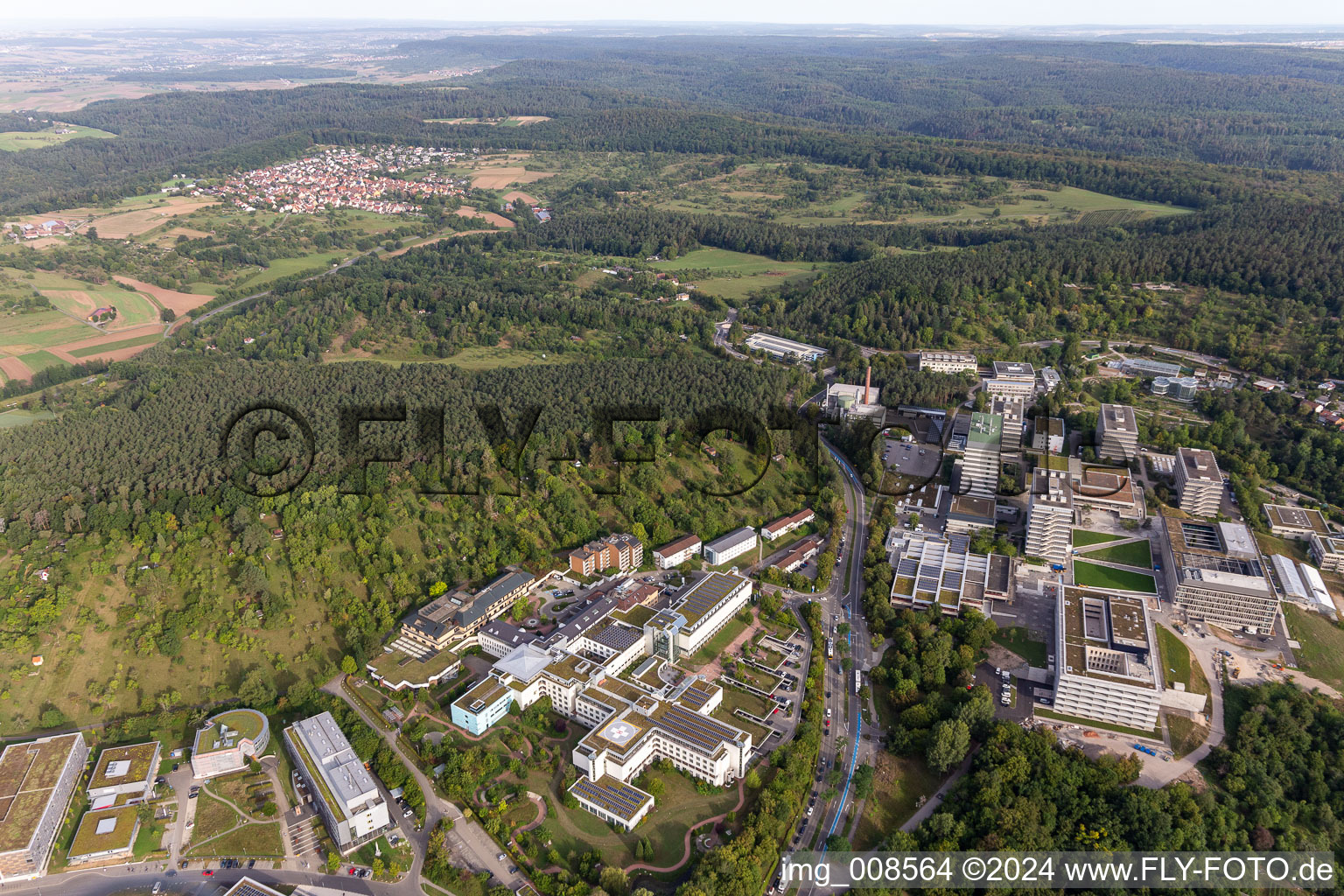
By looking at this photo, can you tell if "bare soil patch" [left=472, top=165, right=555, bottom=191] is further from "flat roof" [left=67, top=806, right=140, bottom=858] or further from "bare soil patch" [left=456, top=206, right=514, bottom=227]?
"flat roof" [left=67, top=806, right=140, bottom=858]

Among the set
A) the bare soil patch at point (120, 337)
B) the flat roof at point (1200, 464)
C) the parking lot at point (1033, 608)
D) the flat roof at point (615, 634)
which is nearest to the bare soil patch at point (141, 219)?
the bare soil patch at point (120, 337)

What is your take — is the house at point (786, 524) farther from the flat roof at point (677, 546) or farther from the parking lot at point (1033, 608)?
the parking lot at point (1033, 608)

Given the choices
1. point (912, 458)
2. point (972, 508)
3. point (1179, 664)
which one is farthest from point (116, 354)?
point (1179, 664)

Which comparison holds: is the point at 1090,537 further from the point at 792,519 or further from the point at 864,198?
the point at 864,198

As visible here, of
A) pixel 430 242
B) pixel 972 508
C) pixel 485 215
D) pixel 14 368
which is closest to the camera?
pixel 972 508

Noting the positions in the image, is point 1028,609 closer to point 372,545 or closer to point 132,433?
point 372,545
